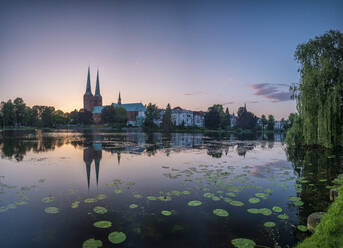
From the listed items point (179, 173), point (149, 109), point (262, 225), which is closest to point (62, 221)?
point (262, 225)

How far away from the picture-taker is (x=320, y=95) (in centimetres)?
1991

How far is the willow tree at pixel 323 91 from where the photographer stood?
760 inches

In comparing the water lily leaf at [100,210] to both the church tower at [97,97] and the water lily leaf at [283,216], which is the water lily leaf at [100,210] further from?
the church tower at [97,97]

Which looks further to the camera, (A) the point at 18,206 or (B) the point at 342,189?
(A) the point at 18,206

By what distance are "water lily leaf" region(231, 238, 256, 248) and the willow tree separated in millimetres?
19445

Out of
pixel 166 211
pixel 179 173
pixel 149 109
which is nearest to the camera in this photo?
pixel 166 211

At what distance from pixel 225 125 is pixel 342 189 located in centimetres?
11139

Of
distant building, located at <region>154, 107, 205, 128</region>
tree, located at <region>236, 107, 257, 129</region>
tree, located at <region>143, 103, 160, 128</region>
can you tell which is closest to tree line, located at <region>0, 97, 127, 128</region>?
tree, located at <region>143, 103, 160, 128</region>

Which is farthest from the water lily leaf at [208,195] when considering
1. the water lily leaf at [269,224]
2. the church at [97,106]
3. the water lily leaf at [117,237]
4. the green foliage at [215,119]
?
the church at [97,106]

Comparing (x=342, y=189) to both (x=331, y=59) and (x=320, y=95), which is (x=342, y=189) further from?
(x=331, y=59)

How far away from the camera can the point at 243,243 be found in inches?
198

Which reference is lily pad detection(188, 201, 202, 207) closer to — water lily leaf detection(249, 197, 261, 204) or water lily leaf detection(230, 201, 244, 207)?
water lily leaf detection(230, 201, 244, 207)

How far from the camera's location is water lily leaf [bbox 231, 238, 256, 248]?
492 centimetres

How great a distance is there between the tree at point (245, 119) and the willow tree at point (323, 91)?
112 meters
